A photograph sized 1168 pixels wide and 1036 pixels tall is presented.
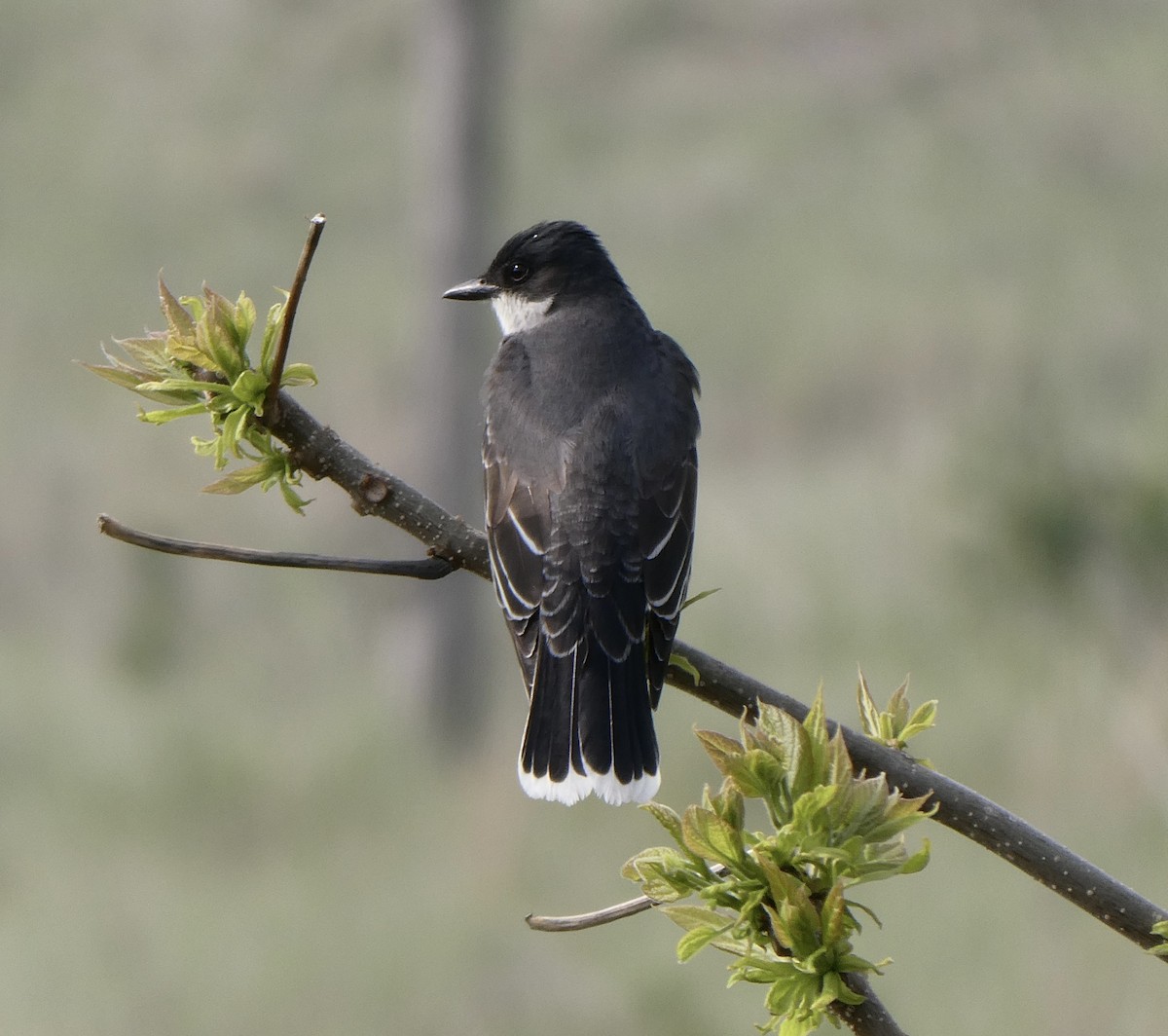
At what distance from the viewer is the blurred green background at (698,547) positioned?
7.30 m

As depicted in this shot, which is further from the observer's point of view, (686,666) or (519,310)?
(519,310)

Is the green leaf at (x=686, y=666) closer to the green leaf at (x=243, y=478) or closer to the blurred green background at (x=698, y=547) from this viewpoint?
the green leaf at (x=243, y=478)

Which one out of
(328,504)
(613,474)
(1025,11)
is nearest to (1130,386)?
(328,504)

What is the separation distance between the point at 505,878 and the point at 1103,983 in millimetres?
3113

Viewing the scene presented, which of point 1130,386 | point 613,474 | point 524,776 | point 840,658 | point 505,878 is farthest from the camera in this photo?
point 1130,386

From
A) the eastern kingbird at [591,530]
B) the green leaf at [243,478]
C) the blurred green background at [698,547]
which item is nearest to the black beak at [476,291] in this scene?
the eastern kingbird at [591,530]

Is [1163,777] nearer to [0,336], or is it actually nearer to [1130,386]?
[1130,386]

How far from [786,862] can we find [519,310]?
337cm

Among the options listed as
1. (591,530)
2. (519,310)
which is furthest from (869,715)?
(519,310)

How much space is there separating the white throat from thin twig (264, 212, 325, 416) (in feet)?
8.51

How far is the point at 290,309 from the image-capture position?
5.96 feet

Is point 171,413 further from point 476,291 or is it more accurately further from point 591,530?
point 476,291

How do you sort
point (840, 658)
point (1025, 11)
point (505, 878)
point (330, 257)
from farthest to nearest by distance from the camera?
point (1025, 11), point (330, 257), point (840, 658), point (505, 878)

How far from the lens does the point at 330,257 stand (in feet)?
73.7
